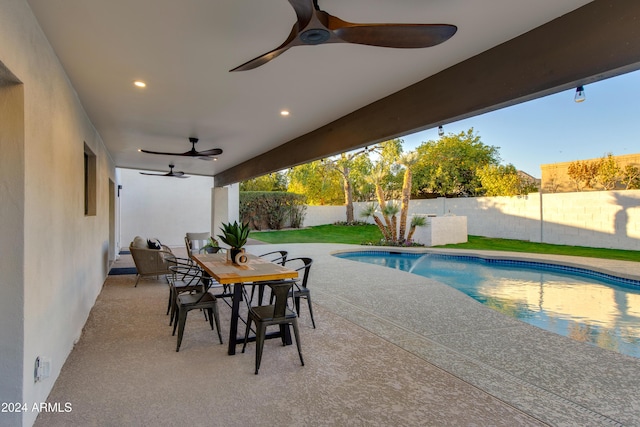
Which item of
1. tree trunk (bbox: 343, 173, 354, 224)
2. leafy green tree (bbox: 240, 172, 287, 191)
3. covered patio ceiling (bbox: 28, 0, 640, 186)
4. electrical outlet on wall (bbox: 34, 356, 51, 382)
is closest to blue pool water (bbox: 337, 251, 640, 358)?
covered patio ceiling (bbox: 28, 0, 640, 186)

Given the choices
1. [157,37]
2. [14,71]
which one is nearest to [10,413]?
[14,71]

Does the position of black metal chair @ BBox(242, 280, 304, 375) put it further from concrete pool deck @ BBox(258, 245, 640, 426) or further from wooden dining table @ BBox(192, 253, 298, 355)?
concrete pool deck @ BBox(258, 245, 640, 426)

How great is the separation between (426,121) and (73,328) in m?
3.82

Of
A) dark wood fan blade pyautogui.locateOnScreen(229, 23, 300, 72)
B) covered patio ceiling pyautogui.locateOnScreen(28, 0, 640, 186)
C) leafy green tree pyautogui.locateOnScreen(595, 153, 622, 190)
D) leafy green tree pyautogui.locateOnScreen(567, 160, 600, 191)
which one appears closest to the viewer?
dark wood fan blade pyautogui.locateOnScreen(229, 23, 300, 72)

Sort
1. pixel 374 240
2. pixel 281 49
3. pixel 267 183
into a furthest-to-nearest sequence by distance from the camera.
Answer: pixel 267 183 → pixel 374 240 → pixel 281 49

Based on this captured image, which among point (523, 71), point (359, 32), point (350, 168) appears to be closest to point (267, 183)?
point (350, 168)

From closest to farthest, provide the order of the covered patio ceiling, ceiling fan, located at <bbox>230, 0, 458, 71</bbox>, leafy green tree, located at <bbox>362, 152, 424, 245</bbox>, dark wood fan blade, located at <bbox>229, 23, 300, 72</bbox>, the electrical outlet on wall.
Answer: ceiling fan, located at <bbox>230, 0, 458, 71</bbox>
dark wood fan blade, located at <bbox>229, 23, 300, 72</bbox>
the covered patio ceiling
the electrical outlet on wall
leafy green tree, located at <bbox>362, 152, 424, 245</bbox>

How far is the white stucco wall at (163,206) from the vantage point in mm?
11781

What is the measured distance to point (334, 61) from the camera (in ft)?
9.28

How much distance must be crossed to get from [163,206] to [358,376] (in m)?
11.2

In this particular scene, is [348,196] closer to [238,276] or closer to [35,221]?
[238,276]

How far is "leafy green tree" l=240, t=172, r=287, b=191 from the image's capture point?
860 inches

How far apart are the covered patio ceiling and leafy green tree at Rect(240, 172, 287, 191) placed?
17.3 m

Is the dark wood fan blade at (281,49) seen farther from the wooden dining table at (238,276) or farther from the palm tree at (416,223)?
the palm tree at (416,223)
